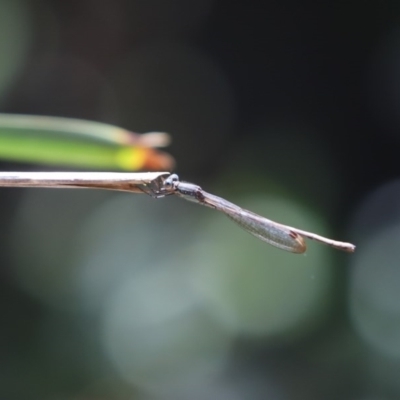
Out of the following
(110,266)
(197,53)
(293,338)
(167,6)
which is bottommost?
(293,338)

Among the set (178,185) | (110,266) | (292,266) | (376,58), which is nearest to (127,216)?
(110,266)

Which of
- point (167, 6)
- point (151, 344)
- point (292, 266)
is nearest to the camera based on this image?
point (151, 344)

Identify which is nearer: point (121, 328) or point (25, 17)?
point (121, 328)

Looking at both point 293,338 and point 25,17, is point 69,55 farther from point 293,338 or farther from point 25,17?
point 293,338

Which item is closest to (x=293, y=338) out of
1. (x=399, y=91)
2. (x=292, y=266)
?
(x=292, y=266)

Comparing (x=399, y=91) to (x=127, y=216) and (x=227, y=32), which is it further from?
(x=127, y=216)

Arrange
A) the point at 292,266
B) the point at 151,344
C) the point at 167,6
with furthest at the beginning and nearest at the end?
1. the point at 167,6
2. the point at 292,266
3. the point at 151,344

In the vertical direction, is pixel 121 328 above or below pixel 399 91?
below
